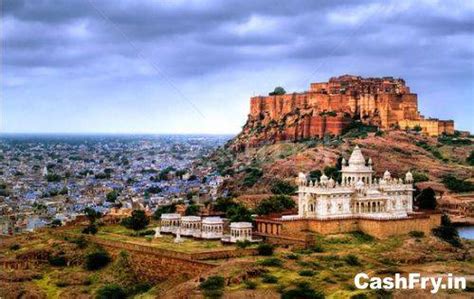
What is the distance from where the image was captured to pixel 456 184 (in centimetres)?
7712

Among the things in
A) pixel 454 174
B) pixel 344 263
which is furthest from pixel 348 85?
pixel 344 263

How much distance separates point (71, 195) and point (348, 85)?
2939cm

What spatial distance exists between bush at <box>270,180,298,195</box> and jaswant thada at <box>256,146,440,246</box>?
22116 mm

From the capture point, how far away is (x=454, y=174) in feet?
262

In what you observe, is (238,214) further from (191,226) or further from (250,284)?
(250,284)

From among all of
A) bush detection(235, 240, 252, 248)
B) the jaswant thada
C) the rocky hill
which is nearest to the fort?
the rocky hill

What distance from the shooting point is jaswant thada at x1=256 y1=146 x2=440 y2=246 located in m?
46.9

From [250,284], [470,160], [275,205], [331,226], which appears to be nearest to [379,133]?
[470,160]

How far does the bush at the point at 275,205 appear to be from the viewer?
55125 mm

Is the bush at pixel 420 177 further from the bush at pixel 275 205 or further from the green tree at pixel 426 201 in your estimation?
the bush at pixel 275 205

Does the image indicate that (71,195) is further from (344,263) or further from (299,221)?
(344,263)

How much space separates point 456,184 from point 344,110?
61.1 feet

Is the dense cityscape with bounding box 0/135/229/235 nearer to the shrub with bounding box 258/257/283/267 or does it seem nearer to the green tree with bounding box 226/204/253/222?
the green tree with bounding box 226/204/253/222

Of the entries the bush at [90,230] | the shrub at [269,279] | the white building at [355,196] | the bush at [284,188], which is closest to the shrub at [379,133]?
the bush at [284,188]
